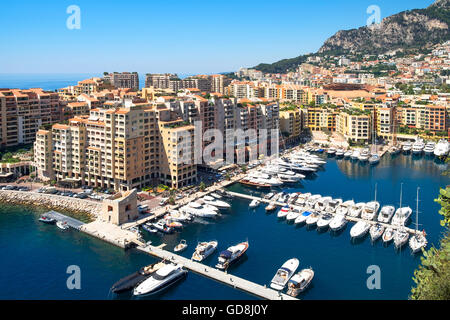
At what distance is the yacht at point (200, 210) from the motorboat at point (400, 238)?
48.4ft

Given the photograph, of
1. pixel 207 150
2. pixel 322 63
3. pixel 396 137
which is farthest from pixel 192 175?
pixel 322 63

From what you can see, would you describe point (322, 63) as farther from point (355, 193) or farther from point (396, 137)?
point (355, 193)

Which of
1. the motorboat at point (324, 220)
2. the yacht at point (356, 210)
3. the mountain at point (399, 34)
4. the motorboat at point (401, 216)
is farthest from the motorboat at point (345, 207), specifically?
the mountain at point (399, 34)

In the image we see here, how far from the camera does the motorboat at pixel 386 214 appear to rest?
34219 millimetres

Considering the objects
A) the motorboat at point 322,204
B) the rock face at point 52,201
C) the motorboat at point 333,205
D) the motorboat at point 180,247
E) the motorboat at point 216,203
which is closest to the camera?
the motorboat at point 180,247

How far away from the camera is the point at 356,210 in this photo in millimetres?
36250

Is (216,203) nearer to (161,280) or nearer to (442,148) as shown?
(161,280)

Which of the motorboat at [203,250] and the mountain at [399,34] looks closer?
the motorboat at [203,250]

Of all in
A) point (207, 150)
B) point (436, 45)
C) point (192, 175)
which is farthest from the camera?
point (436, 45)

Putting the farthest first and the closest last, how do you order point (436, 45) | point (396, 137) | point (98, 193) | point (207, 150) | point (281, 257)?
1. point (436, 45)
2. point (396, 137)
3. point (207, 150)
4. point (98, 193)
5. point (281, 257)

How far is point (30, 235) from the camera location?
33.0 metres

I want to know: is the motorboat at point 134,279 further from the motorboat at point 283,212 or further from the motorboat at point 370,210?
the motorboat at point 370,210
